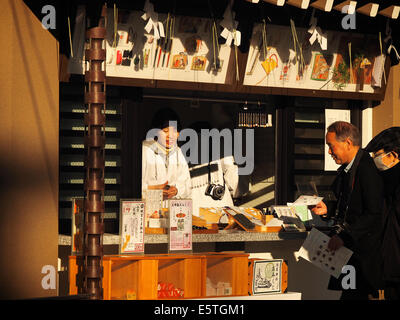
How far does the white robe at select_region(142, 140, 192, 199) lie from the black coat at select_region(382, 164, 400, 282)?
287 cm

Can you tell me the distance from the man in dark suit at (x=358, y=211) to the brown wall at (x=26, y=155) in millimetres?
2877

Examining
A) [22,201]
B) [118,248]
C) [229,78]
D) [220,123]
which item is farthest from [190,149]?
[22,201]

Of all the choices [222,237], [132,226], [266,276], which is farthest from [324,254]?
[132,226]

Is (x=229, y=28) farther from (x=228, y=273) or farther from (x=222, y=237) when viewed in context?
(x=228, y=273)

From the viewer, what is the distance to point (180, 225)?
6.89m

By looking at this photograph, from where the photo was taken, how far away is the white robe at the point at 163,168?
313 inches

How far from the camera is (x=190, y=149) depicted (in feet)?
32.8

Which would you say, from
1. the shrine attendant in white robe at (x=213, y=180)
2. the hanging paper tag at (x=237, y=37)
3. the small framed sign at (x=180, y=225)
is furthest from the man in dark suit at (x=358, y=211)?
the shrine attendant in white robe at (x=213, y=180)

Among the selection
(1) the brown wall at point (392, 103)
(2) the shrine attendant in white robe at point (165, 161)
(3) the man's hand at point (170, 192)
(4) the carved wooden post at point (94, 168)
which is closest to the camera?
(4) the carved wooden post at point (94, 168)

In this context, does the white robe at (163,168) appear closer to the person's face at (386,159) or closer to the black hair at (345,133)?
the black hair at (345,133)

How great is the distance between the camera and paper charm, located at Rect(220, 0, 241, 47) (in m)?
7.46

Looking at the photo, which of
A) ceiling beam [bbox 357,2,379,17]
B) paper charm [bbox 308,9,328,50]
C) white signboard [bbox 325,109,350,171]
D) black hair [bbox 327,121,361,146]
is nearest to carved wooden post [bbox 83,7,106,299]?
black hair [bbox 327,121,361,146]

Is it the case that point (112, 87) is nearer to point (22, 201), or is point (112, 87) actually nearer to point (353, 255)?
point (22, 201)

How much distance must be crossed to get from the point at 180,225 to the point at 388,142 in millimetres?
2241
